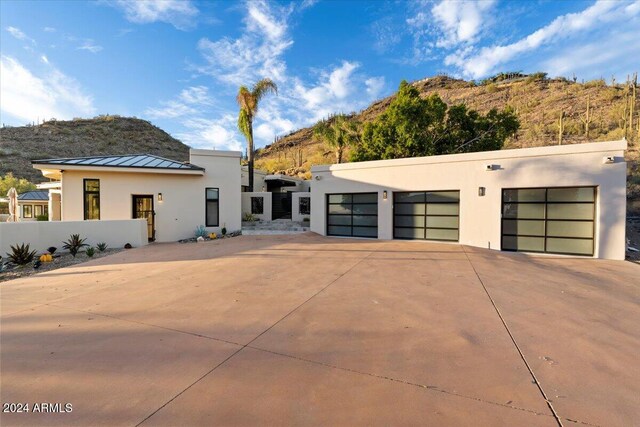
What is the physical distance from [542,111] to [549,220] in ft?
91.2

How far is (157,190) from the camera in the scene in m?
13.0

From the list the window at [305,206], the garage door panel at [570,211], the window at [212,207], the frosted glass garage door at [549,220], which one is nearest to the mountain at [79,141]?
the window at [212,207]

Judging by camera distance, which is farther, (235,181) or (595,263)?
(235,181)

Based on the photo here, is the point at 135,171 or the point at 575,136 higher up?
the point at 575,136

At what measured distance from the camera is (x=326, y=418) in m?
2.06

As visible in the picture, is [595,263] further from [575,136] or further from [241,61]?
[575,136]

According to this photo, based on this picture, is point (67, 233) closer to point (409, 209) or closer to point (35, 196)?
point (409, 209)

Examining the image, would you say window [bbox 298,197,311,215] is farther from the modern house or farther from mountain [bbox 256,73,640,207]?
mountain [bbox 256,73,640,207]

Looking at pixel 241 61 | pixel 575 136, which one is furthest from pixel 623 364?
pixel 575 136

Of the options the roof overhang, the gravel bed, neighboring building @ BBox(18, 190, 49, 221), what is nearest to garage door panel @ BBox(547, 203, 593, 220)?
the roof overhang

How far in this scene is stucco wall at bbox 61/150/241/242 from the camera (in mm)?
12258

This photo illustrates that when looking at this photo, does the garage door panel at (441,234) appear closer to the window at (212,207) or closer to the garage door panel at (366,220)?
the garage door panel at (366,220)

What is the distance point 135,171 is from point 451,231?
45.5ft

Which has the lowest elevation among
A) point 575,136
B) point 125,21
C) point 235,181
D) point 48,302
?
point 48,302
